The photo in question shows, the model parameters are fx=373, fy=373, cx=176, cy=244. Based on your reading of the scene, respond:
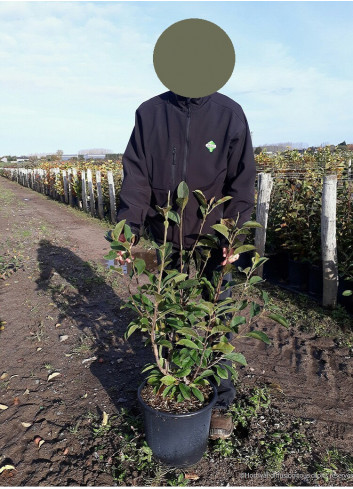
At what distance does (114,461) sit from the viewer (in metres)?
2.08

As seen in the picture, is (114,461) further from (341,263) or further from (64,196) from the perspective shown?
(64,196)

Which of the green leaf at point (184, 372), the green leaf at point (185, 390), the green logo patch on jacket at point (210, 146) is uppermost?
the green logo patch on jacket at point (210, 146)

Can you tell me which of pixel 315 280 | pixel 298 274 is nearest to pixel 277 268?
pixel 298 274

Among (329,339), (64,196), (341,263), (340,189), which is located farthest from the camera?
(64,196)

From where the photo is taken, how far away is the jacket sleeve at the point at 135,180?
2148 mm

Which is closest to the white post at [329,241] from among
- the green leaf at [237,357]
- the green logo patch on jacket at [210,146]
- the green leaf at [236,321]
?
the green logo patch on jacket at [210,146]

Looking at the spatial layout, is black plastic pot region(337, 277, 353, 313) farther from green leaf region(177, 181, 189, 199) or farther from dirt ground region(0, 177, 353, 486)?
green leaf region(177, 181, 189, 199)

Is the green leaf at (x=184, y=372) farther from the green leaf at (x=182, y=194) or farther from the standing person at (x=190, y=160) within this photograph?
the green leaf at (x=182, y=194)

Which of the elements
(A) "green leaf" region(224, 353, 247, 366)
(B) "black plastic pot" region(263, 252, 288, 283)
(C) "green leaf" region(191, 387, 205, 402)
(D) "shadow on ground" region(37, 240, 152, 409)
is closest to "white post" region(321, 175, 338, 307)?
(B) "black plastic pot" region(263, 252, 288, 283)

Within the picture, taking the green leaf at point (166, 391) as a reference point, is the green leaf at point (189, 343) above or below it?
above

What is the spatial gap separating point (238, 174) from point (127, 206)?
67 centimetres

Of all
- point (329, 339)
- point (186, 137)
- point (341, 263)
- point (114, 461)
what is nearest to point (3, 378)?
point (114, 461)

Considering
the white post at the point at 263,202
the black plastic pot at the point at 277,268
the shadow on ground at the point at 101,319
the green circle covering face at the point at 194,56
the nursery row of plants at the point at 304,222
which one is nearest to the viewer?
the green circle covering face at the point at 194,56

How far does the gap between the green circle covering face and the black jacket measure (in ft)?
0.75
